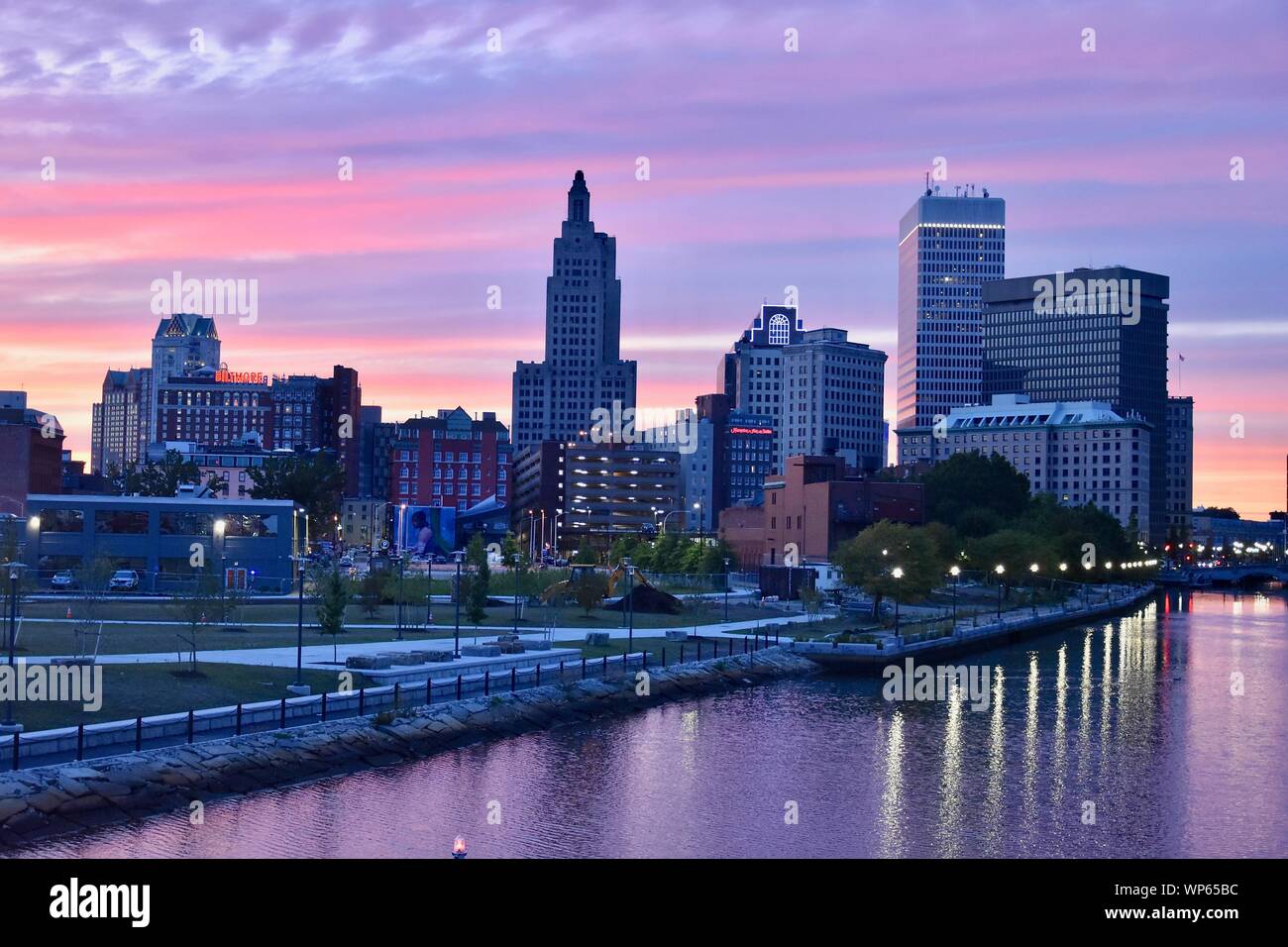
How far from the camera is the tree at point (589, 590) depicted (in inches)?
3204

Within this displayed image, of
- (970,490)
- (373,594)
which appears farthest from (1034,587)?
(373,594)

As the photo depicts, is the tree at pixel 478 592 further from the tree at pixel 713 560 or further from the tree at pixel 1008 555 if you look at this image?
the tree at pixel 1008 555

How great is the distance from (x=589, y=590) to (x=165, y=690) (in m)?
41.6

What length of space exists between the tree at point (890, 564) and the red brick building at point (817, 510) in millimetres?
35506

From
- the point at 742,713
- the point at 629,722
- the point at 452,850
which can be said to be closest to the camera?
the point at 452,850

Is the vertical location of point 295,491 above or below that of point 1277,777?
above

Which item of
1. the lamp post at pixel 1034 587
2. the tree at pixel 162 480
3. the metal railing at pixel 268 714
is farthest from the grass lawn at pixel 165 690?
the tree at pixel 162 480

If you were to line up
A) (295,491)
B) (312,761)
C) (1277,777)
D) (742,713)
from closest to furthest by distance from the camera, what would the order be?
(312,761)
(1277,777)
(742,713)
(295,491)

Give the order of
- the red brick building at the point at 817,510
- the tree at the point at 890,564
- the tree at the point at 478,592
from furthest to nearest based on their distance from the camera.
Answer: the red brick building at the point at 817,510, the tree at the point at 890,564, the tree at the point at 478,592

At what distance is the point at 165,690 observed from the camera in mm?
41125
